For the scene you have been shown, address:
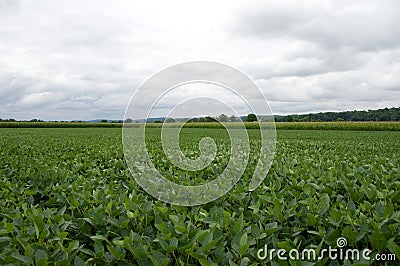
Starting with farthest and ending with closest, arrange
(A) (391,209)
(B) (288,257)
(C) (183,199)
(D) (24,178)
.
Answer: (D) (24,178)
(C) (183,199)
(A) (391,209)
(B) (288,257)

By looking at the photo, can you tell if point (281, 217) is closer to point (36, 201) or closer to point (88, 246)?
point (88, 246)

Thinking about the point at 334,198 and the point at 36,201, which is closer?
the point at 334,198

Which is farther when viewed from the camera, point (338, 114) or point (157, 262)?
point (338, 114)

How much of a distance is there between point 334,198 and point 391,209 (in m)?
0.93

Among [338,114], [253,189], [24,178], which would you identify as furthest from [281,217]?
[338,114]

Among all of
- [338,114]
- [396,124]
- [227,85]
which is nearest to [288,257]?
[227,85]

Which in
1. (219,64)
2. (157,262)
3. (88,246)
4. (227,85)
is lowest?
(88,246)

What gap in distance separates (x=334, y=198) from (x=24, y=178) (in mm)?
3218

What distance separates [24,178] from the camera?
3814 millimetres

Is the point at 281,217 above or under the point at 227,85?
under

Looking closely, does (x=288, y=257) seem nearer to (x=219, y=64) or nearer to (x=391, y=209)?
(x=391, y=209)

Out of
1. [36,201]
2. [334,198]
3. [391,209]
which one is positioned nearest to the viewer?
[391,209]

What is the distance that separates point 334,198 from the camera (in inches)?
118

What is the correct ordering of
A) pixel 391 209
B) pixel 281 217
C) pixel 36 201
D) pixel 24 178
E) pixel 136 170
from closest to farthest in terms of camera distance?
pixel 391 209
pixel 281 217
pixel 36 201
pixel 24 178
pixel 136 170
